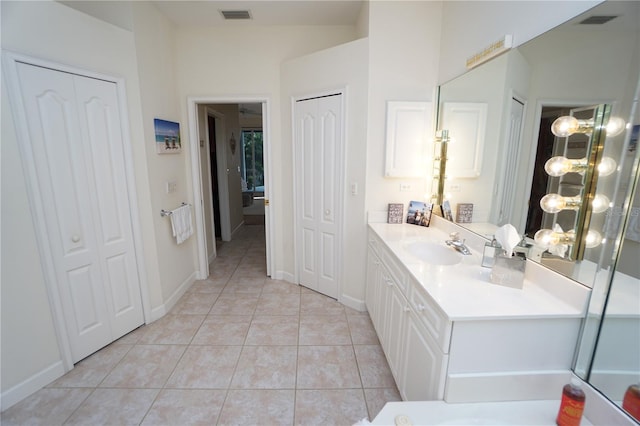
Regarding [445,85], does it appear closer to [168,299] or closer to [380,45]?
[380,45]

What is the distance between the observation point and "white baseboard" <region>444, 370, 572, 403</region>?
1.20m

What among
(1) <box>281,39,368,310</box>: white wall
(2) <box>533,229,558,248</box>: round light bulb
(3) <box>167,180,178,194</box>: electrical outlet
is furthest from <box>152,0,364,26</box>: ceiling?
(2) <box>533,229,558,248</box>: round light bulb

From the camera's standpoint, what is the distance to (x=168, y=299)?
2879 millimetres

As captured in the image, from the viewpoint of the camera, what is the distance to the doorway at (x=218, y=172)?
3260 mm

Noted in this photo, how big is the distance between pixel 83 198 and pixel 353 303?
248 centimetres

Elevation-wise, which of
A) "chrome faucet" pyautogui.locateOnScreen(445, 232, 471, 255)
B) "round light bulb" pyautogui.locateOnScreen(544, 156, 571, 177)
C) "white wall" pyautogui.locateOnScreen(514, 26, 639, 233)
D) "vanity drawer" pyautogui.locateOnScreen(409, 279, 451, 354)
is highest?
"white wall" pyautogui.locateOnScreen(514, 26, 639, 233)

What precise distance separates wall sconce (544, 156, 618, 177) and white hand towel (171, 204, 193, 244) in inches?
119

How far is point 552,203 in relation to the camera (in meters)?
1.39

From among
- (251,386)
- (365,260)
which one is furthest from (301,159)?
(251,386)

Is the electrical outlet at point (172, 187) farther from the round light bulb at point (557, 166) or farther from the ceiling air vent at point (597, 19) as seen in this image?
the ceiling air vent at point (597, 19)

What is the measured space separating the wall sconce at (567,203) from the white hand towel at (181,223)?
9.85ft

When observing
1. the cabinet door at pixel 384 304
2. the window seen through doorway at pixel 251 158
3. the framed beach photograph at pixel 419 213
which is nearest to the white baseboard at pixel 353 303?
the cabinet door at pixel 384 304

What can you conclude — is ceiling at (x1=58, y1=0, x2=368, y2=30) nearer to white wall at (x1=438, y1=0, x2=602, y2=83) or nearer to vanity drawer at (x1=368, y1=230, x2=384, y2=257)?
white wall at (x1=438, y1=0, x2=602, y2=83)

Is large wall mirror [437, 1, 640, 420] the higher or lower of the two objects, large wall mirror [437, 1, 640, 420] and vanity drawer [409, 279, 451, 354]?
the higher
